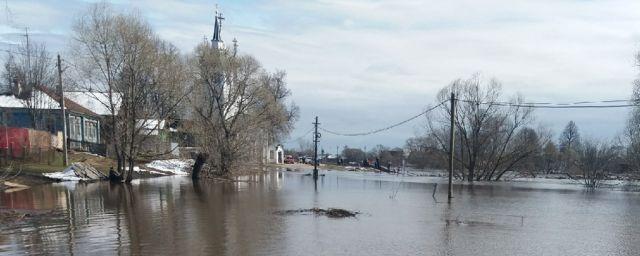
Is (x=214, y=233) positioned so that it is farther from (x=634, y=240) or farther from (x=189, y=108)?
(x=189, y=108)

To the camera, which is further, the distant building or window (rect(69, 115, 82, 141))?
window (rect(69, 115, 82, 141))

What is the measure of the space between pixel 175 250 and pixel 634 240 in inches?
511

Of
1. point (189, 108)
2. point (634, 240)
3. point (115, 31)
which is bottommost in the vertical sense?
point (634, 240)

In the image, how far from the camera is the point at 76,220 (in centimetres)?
1650

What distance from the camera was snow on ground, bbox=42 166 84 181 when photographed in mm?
33781

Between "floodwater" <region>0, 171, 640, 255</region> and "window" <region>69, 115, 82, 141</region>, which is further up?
"window" <region>69, 115, 82, 141</region>

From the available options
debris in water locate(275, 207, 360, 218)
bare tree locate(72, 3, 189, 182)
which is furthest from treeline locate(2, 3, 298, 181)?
debris in water locate(275, 207, 360, 218)

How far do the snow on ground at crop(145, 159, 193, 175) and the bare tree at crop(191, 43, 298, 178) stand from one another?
6.09 metres

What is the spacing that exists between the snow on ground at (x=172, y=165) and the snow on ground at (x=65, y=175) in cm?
1219

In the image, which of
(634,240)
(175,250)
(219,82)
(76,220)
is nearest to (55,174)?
(219,82)

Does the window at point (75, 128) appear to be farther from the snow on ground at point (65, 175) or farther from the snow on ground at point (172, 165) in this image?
the snow on ground at point (65, 175)

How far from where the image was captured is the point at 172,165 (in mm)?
50969

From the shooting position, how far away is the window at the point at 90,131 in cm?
5603

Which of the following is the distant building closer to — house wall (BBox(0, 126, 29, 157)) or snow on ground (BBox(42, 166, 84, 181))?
house wall (BBox(0, 126, 29, 157))
